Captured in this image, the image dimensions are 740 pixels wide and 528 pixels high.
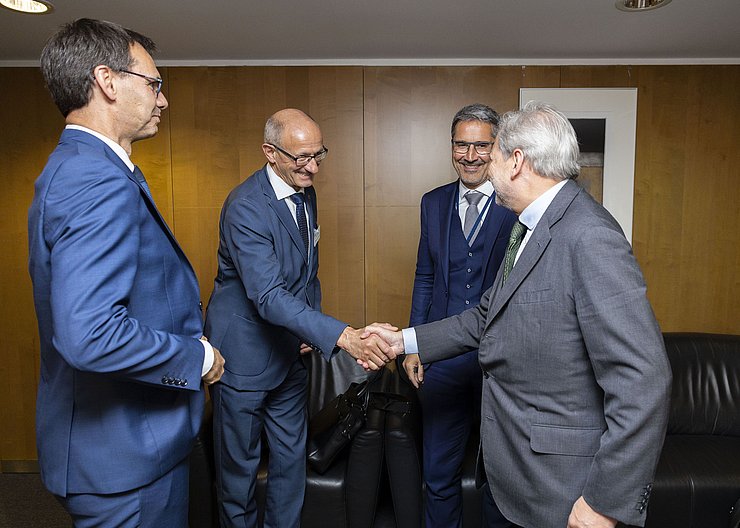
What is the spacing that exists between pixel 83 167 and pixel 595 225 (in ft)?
4.11

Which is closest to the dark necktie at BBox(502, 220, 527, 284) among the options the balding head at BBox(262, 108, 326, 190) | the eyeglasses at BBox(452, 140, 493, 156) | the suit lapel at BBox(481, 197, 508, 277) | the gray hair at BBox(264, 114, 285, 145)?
the suit lapel at BBox(481, 197, 508, 277)

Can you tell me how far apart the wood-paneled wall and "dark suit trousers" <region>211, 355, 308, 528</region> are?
1.39m

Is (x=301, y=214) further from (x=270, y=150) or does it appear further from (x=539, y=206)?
(x=539, y=206)

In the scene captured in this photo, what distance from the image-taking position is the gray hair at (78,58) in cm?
142

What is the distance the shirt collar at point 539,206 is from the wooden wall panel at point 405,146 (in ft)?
6.73

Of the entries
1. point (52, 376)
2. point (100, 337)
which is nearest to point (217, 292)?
point (52, 376)

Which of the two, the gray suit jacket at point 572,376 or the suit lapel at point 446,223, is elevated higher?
the suit lapel at point 446,223

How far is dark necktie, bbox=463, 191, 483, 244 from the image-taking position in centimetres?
255

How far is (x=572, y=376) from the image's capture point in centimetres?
154

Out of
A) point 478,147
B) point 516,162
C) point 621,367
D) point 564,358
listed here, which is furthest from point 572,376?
point 478,147

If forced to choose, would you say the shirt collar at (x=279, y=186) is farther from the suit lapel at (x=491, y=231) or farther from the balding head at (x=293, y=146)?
the suit lapel at (x=491, y=231)

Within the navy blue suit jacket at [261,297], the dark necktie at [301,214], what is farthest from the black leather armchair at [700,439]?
the dark necktie at [301,214]

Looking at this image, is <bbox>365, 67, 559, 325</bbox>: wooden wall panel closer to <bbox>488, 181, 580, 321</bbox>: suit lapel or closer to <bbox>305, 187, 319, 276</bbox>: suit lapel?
<bbox>305, 187, 319, 276</bbox>: suit lapel

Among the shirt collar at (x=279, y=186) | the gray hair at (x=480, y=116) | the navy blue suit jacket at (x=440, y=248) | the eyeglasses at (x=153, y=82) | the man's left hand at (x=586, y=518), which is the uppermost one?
the gray hair at (x=480, y=116)
